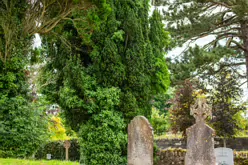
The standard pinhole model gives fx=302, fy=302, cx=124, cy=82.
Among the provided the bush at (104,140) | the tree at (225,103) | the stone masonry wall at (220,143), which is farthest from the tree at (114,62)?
the stone masonry wall at (220,143)

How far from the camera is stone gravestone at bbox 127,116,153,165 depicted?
7.11m

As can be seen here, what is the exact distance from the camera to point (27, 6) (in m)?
10.5

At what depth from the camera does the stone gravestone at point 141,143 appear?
23.3 feet

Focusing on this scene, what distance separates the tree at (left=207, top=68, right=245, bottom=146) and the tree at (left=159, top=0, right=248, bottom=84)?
1360 mm

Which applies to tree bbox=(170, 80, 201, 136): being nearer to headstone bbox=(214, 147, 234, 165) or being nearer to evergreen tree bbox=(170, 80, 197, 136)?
evergreen tree bbox=(170, 80, 197, 136)

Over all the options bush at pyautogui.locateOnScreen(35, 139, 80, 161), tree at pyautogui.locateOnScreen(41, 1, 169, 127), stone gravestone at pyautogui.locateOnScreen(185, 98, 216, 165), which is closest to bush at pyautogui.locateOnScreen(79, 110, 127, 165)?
tree at pyautogui.locateOnScreen(41, 1, 169, 127)

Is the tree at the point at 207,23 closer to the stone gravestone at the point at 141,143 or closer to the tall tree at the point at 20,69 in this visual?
the tall tree at the point at 20,69

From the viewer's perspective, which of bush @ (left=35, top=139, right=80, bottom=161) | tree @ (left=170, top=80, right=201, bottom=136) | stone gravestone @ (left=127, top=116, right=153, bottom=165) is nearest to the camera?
stone gravestone @ (left=127, top=116, right=153, bottom=165)

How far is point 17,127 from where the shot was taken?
9.85 meters

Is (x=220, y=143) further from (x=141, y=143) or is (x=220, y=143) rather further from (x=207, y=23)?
(x=141, y=143)


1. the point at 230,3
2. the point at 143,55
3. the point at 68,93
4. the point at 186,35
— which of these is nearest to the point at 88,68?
the point at 68,93

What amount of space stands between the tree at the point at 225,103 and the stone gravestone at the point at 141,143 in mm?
8932

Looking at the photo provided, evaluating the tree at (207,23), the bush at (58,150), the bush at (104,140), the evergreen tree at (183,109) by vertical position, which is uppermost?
the tree at (207,23)

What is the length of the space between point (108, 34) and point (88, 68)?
4.63 ft
